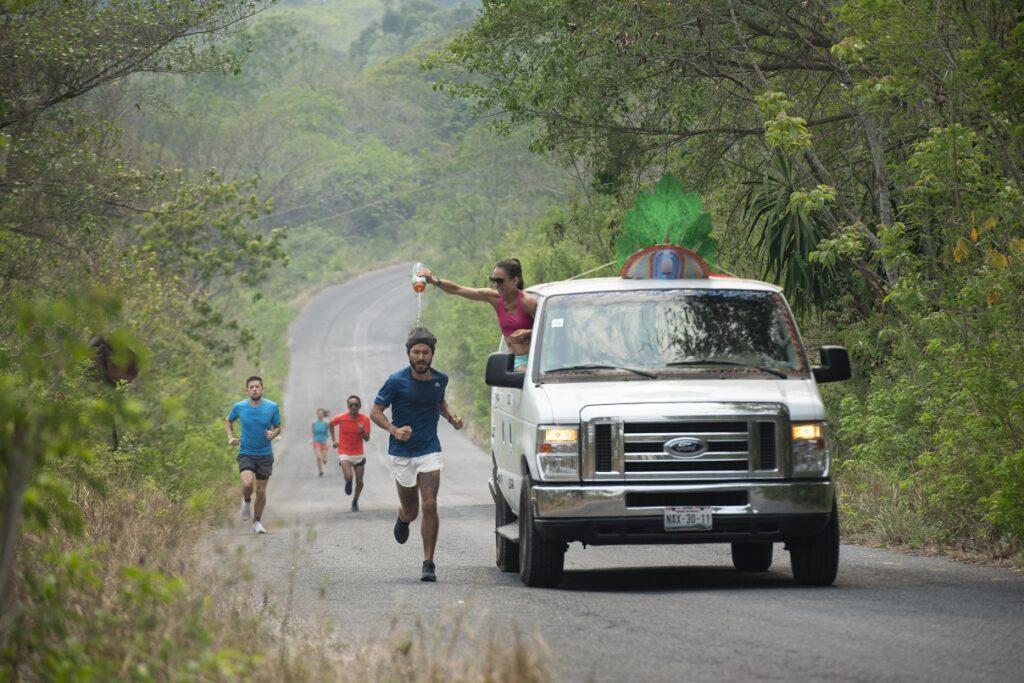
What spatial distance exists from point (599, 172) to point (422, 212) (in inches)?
2638

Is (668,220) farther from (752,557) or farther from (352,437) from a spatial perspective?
(352,437)

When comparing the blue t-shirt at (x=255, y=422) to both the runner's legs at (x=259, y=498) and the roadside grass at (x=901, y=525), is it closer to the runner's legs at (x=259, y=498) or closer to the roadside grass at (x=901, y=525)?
the runner's legs at (x=259, y=498)

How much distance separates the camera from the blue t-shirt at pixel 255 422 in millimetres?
20906

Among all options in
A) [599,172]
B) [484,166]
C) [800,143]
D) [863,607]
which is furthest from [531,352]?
[484,166]

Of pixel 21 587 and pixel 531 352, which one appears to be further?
pixel 531 352

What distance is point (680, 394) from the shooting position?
11133 mm

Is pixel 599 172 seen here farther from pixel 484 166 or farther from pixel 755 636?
pixel 484 166

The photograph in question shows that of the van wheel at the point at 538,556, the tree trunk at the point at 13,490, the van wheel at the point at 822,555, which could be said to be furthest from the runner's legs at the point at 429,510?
the tree trunk at the point at 13,490

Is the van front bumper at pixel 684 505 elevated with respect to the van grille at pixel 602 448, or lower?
lower

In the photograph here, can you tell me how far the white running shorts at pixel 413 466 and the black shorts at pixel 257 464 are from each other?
27.1 feet

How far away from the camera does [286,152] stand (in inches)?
3297

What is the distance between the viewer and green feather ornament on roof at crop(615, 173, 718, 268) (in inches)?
531

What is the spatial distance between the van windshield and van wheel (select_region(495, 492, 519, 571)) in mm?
2025

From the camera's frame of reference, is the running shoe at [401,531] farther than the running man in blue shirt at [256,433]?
No
